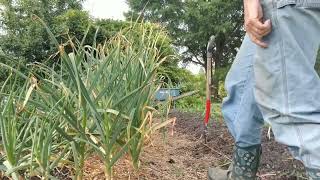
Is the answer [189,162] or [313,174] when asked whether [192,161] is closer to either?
[189,162]

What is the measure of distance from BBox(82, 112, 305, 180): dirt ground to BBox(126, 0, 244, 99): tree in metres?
17.0

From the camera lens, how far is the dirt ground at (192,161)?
1.82 metres

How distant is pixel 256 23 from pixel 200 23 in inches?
773

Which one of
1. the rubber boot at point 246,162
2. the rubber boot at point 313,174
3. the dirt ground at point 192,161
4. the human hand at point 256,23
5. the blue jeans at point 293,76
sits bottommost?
the dirt ground at point 192,161

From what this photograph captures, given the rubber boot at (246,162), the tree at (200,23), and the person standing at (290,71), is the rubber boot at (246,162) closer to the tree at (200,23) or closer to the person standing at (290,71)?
the person standing at (290,71)

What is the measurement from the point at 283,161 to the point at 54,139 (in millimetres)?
1211

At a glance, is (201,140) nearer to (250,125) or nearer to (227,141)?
(227,141)

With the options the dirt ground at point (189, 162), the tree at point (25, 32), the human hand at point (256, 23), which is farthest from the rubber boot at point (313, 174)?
the tree at point (25, 32)

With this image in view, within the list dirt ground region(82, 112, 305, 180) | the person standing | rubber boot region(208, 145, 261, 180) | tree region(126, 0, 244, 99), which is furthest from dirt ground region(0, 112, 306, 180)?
tree region(126, 0, 244, 99)

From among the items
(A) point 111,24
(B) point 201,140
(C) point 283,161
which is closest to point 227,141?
(B) point 201,140

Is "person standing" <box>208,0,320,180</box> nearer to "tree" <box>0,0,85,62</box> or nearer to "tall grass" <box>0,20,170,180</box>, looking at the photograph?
"tall grass" <box>0,20,170,180</box>

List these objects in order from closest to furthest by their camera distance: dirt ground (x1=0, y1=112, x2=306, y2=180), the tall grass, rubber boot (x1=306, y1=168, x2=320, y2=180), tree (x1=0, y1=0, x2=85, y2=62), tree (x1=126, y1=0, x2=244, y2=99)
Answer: rubber boot (x1=306, y1=168, x2=320, y2=180)
the tall grass
dirt ground (x1=0, y1=112, x2=306, y2=180)
tree (x1=0, y1=0, x2=85, y2=62)
tree (x1=126, y1=0, x2=244, y2=99)

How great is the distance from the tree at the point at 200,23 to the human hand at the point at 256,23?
18.5m

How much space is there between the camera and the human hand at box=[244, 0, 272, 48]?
1.22 m
